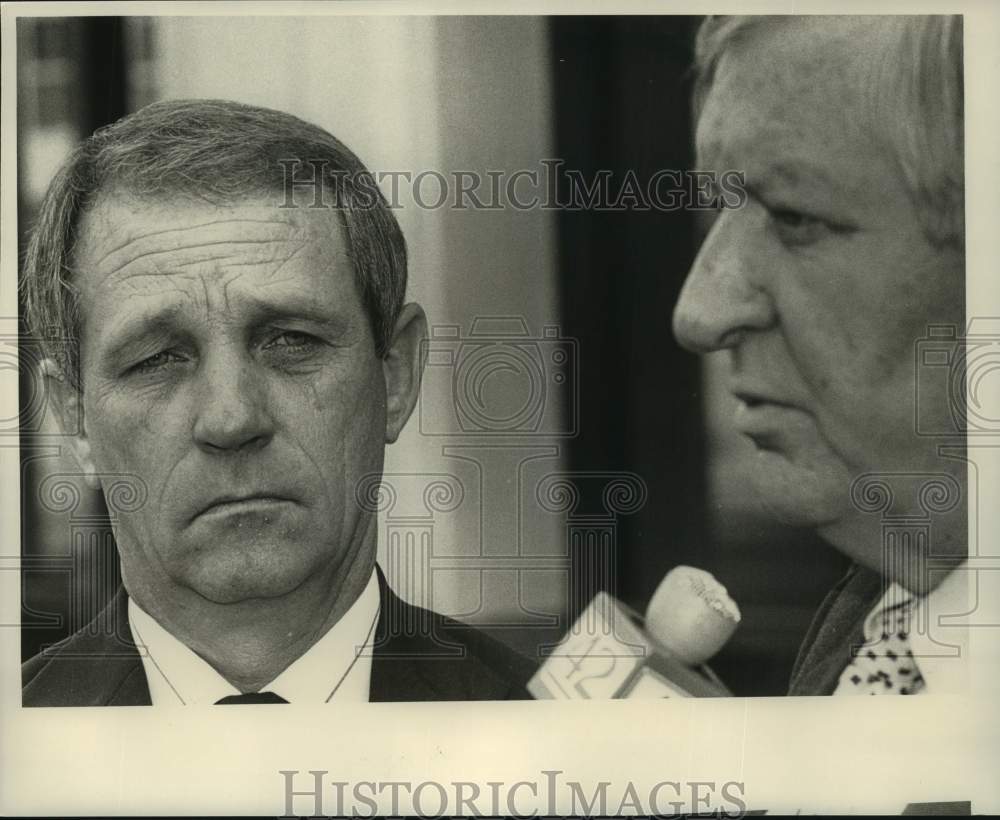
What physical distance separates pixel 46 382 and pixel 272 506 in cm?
72

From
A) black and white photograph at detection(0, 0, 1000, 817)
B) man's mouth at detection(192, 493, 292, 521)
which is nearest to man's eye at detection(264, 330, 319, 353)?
black and white photograph at detection(0, 0, 1000, 817)

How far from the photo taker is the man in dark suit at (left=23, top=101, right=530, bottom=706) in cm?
313

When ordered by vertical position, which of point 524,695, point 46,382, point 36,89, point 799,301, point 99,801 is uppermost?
point 36,89

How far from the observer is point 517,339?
128 inches

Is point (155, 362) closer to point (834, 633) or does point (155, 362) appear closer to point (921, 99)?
point (834, 633)

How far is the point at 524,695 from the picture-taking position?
10.7 ft

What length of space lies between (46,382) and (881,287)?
7.64ft

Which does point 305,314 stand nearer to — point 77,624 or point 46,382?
point 46,382

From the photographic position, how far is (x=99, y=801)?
3252 mm

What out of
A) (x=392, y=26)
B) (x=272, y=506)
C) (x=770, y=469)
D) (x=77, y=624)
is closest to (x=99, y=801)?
(x=77, y=624)

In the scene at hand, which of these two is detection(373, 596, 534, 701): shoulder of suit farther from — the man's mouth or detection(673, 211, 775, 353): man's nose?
detection(673, 211, 775, 353): man's nose

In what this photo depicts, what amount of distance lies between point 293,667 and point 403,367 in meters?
0.89

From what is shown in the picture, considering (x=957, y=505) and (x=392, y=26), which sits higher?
(x=392, y=26)

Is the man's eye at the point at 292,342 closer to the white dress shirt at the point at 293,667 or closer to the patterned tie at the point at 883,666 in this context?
the white dress shirt at the point at 293,667
